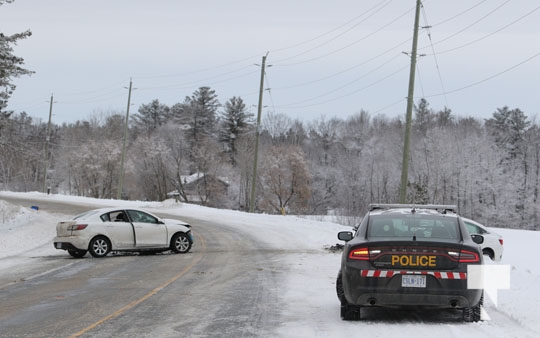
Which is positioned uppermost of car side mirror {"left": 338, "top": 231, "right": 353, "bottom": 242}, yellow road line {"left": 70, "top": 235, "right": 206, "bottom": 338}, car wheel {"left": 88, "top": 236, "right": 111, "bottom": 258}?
car side mirror {"left": 338, "top": 231, "right": 353, "bottom": 242}

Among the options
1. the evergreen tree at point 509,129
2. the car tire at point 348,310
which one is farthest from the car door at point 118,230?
the evergreen tree at point 509,129

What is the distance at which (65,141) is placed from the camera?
109 m

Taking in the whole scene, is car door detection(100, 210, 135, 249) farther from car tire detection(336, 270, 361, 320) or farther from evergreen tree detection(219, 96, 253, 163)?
evergreen tree detection(219, 96, 253, 163)

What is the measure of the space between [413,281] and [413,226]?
943 mm

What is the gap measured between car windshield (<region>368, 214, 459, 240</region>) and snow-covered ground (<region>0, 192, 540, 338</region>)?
1182 millimetres

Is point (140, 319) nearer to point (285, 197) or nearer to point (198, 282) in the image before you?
point (198, 282)

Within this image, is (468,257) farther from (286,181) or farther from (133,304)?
(286,181)

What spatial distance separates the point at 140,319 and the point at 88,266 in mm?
7937

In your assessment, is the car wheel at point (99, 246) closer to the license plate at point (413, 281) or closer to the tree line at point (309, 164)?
the license plate at point (413, 281)

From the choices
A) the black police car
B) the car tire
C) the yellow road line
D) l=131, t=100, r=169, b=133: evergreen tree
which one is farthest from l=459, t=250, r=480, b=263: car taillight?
l=131, t=100, r=169, b=133: evergreen tree

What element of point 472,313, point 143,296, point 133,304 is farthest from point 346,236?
point 143,296

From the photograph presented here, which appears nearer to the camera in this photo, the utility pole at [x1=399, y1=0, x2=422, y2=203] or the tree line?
the utility pole at [x1=399, y1=0, x2=422, y2=203]

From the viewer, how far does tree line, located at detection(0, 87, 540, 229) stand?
79500 millimetres

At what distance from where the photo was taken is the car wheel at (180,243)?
1944 cm
